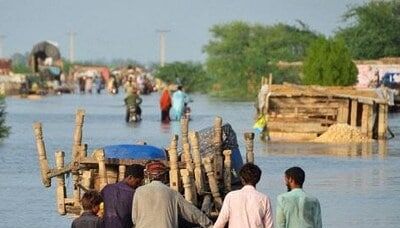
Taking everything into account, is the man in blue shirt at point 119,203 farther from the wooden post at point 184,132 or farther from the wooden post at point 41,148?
the wooden post at point 41,148

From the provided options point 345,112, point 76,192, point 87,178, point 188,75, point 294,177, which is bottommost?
point 188,75

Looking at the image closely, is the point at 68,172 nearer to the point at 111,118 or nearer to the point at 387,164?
the point at 387,164

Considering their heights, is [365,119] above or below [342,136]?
above

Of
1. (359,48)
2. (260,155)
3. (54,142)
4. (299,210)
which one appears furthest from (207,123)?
(299,210)

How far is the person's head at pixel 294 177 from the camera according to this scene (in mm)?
11570

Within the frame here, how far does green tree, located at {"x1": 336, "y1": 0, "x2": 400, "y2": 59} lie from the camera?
6981 centimetres

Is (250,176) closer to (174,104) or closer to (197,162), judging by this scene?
(197,162)

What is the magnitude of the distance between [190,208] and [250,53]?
7208 cm

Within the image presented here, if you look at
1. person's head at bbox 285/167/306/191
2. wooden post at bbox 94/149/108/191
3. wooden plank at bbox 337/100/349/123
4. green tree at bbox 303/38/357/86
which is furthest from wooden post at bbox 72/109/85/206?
green tree at bbox 303/38/357/86

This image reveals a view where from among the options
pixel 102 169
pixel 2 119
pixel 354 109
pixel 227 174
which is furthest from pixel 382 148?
pixel 102 169

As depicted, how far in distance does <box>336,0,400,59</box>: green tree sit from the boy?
57.9m

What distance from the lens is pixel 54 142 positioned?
34.8 metres

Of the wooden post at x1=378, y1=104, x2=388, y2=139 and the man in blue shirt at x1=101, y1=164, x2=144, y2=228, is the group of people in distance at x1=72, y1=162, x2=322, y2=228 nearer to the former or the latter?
the man in blue shirt at x1=101, y1=164, x2=144, y2=228

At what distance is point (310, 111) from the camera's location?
35.7 meters
